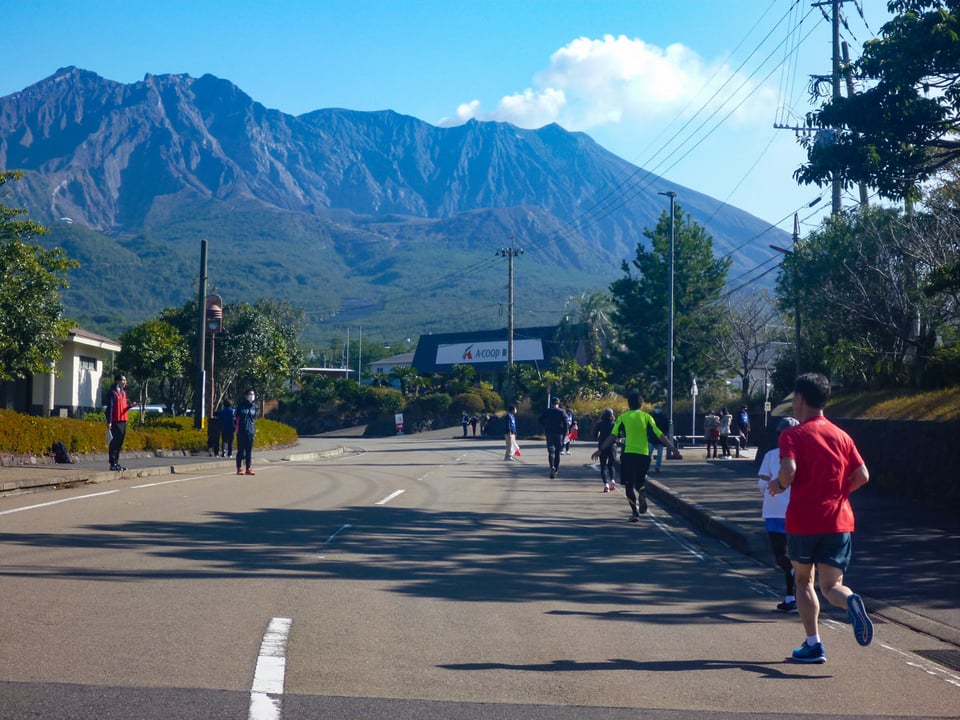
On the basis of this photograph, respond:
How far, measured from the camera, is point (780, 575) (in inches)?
409

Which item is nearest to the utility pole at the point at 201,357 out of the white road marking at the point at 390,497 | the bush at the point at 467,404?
the white road marking at the point at 390,497

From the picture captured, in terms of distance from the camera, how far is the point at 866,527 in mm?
13750

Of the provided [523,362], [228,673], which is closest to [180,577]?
[228,673]

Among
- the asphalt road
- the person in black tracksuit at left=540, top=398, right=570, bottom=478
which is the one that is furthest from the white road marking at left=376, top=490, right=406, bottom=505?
the person in black tracksuit at left=540, top=398, right=570, bottom=478

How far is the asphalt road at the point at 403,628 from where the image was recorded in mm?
5434

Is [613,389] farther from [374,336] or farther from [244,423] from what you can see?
[374,336]

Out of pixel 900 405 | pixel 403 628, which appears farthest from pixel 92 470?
pixel 900 405

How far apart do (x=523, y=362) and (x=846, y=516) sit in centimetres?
7261

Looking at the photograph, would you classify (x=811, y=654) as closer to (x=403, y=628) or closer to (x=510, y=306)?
(x=403, y=628)

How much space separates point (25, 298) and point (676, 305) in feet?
135

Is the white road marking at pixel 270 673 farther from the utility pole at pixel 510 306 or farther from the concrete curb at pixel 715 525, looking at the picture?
the utility pole at pixel 510 306

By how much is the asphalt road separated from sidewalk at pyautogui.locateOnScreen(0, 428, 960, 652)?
57cm

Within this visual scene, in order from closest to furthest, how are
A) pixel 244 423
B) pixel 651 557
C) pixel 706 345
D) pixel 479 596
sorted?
1. pixel 479 596
2. pixel 651 557
3. pixel 244 423
4. pixel 706 345

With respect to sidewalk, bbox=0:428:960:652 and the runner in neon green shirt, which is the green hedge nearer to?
sidewalk, bbox=0:428:960:652
